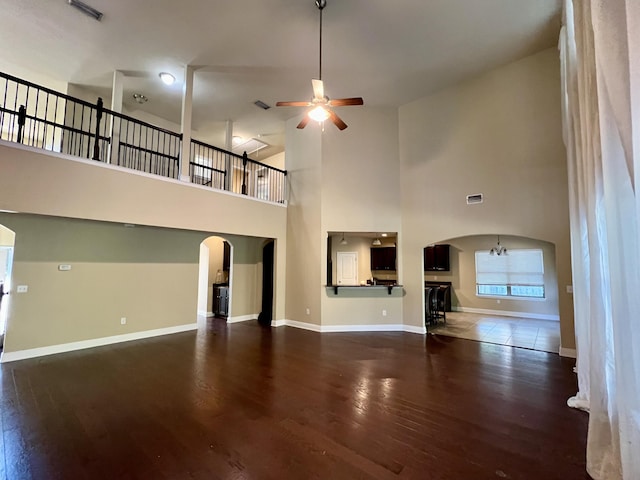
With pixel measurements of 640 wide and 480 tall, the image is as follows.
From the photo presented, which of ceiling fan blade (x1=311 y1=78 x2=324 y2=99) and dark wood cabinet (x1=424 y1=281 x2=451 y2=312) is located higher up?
ceiling fan blade (x1=311 y1=78 x2=324 y2=99)

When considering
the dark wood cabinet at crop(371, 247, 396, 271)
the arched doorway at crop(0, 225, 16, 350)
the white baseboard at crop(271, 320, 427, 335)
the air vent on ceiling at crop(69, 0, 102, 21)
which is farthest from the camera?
the dark wood cabinet at crop(371, 247, 396, 271)

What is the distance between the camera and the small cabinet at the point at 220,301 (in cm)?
796

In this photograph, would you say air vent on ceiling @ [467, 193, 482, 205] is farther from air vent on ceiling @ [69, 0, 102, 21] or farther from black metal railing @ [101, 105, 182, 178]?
air vent on ceiling @ [69, 0, 102, 21]

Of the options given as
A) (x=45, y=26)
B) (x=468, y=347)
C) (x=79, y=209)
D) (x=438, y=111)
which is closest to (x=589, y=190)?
(x=468, y=347)

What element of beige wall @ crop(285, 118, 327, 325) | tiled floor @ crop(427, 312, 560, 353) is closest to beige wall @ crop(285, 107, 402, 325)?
beige wall @ crop(285, 118, 327, 325)

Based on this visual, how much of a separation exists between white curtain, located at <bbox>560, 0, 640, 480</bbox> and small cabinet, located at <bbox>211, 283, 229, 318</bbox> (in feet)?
24.2

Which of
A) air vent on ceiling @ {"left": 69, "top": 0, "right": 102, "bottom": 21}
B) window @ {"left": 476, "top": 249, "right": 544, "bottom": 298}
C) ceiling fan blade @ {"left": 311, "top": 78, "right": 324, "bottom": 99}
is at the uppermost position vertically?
air vent on ceiling @ {"left": 69, "top": 0, "right": 102, "bottom": 21}

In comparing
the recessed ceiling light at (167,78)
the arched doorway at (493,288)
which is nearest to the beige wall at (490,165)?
the arched doorway at (493,288)

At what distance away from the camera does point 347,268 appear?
9367 millimetres

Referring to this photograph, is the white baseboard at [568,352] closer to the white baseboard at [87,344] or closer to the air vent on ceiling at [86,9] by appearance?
the white baseboard at [87,344]

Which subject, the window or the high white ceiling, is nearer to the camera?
the high white ceiling

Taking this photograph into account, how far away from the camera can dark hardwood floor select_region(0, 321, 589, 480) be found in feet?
7.17

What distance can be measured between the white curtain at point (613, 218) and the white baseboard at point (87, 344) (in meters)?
6.73

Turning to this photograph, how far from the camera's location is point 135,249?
5934 mm
